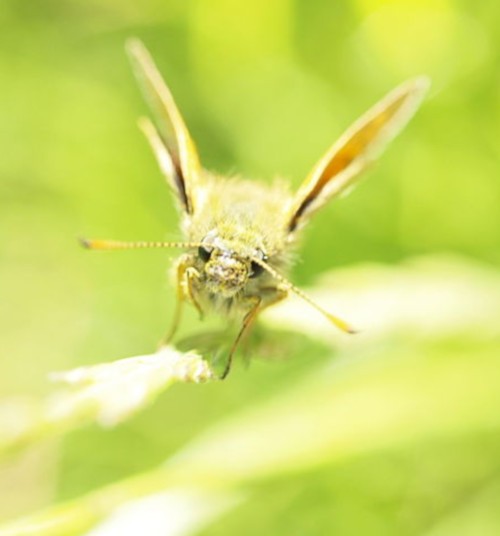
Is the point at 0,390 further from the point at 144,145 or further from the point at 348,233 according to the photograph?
the point at 348,233

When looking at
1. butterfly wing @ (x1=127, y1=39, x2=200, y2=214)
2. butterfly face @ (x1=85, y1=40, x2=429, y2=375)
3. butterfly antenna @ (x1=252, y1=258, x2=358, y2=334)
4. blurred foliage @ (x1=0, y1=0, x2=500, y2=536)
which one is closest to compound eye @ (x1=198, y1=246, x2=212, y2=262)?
butterfly face @ (x1=85, y1=40, x2=429, y2=375)

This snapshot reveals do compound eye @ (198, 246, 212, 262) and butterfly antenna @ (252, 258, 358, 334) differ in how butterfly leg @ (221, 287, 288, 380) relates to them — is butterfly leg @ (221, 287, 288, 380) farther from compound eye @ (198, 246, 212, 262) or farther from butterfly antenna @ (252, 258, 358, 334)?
compound eye @ (198, 246, 212, 262)

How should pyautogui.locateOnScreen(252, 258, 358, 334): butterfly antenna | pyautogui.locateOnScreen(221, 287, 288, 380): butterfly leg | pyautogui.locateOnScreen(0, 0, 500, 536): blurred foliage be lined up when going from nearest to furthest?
pyautogui.locateOnScreen(252, 258, 358, 334): butterfly antenna → pyautogui.locateOnScreen(221, 287, 288, 380): butterfly leg → pyautogui.locateOnScreen(0, 0, 500, 536): blurred foliage

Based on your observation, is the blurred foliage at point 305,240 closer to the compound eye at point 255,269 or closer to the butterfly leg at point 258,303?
the butterfly leg at point 258,303

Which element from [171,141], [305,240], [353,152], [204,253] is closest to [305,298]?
[204,253]

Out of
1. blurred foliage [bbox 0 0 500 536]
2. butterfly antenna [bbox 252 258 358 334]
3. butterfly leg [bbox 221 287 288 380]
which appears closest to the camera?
butterfly antenna [bbox 252 258 358 334]

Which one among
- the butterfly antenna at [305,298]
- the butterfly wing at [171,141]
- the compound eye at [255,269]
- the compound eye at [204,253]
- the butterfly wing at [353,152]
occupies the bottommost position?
the butterfly antenna at [305,298]

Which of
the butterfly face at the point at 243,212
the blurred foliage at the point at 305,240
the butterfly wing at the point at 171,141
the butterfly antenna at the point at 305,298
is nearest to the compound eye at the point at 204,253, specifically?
the butterfly face at the point at 243,212
